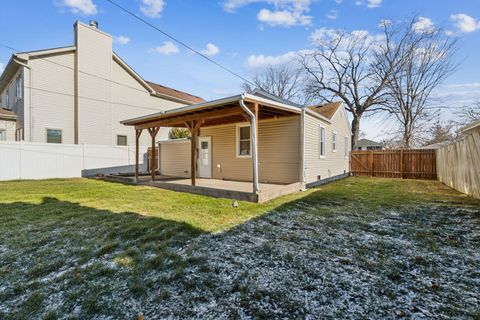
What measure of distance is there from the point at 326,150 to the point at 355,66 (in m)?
16.8

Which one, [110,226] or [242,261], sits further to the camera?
[110,226]

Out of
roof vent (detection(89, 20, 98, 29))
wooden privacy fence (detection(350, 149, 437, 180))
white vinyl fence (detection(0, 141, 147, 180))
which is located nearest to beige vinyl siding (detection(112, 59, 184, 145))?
white vinyl fence (detection(0, 141, 147, 180))

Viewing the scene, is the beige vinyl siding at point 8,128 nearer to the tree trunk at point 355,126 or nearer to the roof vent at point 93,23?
the roof vent at point 93,23

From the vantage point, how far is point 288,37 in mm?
13391

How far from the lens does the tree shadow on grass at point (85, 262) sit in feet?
7.28

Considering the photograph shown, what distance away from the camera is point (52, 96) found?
43.1 ft

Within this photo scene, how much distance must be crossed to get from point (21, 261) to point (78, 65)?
46.2ft

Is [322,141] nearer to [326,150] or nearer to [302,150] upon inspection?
[326,150]

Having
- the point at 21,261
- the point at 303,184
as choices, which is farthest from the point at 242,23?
the point at 21,261

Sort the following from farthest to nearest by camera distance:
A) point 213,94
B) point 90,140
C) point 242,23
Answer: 1. point 213,94
2. point 90,140
3. point 242,23

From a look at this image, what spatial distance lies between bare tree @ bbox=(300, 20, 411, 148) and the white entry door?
16.0 metres

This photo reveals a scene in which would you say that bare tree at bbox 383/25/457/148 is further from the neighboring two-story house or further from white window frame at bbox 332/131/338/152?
the neighboring two-story house

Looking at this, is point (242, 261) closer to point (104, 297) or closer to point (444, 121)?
point (104, 297)

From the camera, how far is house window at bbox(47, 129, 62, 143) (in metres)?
13.1
